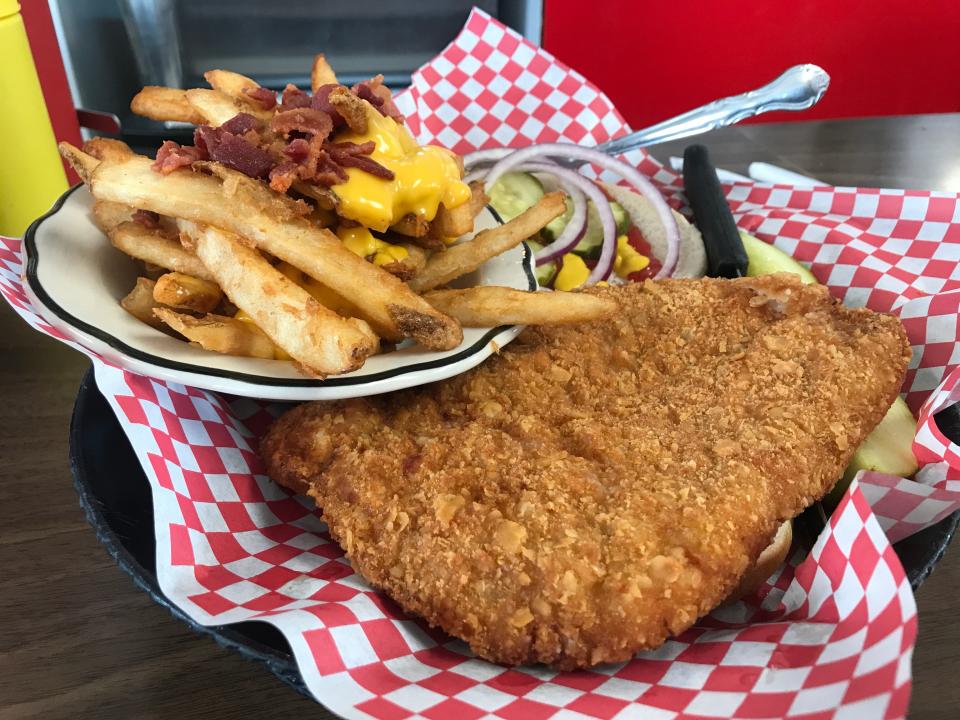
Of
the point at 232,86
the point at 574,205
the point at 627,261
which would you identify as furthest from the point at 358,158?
the point at 627,261

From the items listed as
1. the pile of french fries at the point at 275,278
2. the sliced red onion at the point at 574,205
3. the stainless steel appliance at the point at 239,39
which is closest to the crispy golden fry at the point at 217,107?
the pile of french fries at the point at 275,278

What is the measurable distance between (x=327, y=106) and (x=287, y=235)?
32 centimetres

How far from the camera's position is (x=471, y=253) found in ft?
5.47

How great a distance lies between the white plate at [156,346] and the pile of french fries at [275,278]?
4 cm

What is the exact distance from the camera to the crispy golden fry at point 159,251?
149 centimetres

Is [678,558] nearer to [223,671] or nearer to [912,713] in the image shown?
[912,713]

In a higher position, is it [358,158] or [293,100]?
[293,100]

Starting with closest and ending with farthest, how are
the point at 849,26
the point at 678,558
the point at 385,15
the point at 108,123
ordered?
the point at 678,558
the point at 108,123
the point at 385,15
the point at 849,26

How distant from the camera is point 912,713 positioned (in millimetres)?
1261

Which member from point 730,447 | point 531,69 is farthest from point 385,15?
point 730,447

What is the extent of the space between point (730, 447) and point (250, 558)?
91 cm

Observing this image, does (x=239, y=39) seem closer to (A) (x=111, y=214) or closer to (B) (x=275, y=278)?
(A) (x=111, y=214)

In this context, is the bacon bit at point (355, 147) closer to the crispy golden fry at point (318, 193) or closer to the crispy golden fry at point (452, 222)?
the crispy golden fry at point (318, 193)

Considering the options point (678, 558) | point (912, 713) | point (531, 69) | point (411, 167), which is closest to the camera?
point (678, 558)
